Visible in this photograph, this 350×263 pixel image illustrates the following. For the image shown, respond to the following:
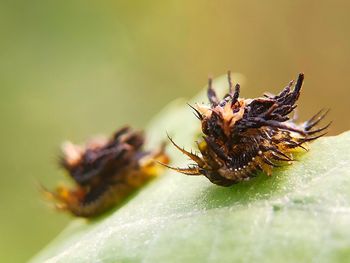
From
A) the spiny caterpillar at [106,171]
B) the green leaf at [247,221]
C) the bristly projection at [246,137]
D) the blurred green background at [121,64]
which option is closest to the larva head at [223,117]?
the bristly projection at [246,137]

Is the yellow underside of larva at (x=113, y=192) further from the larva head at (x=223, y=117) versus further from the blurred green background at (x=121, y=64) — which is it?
the blurred green background at (x=121, y=64)

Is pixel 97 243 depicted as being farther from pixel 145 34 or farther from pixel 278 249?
pixel 145 34

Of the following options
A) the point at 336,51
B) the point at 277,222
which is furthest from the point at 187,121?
the point at 336,51

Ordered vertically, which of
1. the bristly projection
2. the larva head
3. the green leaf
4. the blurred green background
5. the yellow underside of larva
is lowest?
the green leaf

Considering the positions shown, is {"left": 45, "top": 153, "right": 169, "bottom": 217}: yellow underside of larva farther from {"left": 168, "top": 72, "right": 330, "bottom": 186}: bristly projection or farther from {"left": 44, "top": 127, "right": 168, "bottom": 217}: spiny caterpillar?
{"left": 168, "top": 72, "right": 330, "bottom": 186}: bristly projection

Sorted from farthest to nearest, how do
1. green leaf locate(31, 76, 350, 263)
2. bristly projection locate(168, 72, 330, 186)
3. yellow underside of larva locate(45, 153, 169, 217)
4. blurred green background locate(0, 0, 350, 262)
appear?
blurred green background locate(0, 0, 350, 262) < yellow underside of larva locate(45, 153, 169, 217) < bristly projection locate(168, 72, 330, 186) < green leaf locate(31, 76, 350, 263)

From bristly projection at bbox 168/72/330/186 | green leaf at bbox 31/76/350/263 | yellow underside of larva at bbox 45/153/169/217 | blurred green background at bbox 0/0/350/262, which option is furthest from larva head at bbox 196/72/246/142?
blurred green background at bbox 0/0/350/262

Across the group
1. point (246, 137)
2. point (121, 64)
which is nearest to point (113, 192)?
point (246, 137)
